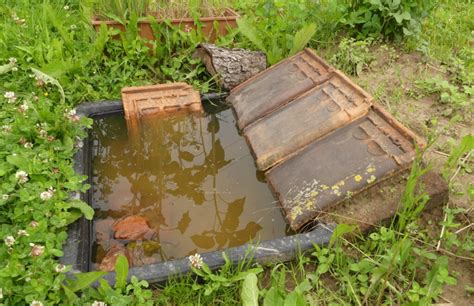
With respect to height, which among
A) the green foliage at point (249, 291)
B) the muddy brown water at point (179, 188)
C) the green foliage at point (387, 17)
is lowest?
the muddy brown water at point (179, 188)

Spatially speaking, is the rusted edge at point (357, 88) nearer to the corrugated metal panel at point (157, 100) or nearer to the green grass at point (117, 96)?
the green grass at point (117, 96)

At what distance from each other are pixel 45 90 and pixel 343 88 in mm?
2339

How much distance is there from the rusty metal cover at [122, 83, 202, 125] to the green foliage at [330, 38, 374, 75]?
1.29 m

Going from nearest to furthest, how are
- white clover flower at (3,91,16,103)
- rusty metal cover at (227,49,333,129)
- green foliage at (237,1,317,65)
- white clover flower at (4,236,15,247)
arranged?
white clover flower at (4,236,15,247) < white clover flower at (3,91,16,103) < rusty metal cover at (227,49,333,129) < green foliage at (237,1,317,65)

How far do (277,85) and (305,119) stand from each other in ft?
2.01

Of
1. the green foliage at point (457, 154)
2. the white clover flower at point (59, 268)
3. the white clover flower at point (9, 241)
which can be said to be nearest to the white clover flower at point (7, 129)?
the white clover flower at point (9, 241)

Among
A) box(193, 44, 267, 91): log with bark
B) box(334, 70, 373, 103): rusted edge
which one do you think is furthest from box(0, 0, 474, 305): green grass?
box(334, 70, 373, 103): rusted edge

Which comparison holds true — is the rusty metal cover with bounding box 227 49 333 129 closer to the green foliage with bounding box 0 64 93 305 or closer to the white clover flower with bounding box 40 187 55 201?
the green foliage with bounding box 0 64 93 305

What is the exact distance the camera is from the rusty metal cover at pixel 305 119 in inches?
102

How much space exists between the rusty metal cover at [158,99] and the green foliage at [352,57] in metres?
1.29

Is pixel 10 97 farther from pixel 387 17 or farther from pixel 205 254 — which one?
pixel 387 17

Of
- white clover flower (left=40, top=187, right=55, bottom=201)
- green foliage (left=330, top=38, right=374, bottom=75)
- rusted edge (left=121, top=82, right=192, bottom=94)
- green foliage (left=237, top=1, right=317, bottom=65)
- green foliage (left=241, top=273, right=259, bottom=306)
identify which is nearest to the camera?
green foliage (left=241, top=273, right=259, bottom=306)

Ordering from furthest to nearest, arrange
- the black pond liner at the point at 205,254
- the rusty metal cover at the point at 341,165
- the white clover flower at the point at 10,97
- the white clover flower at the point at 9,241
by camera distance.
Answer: the white clover flower at the point at 10,97, the rusty metal cover at the point at 341,165, the black pond liner at the point at 205,254, the white clover flower at the point at 9,241

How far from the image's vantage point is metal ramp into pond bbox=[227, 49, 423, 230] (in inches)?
86.9
